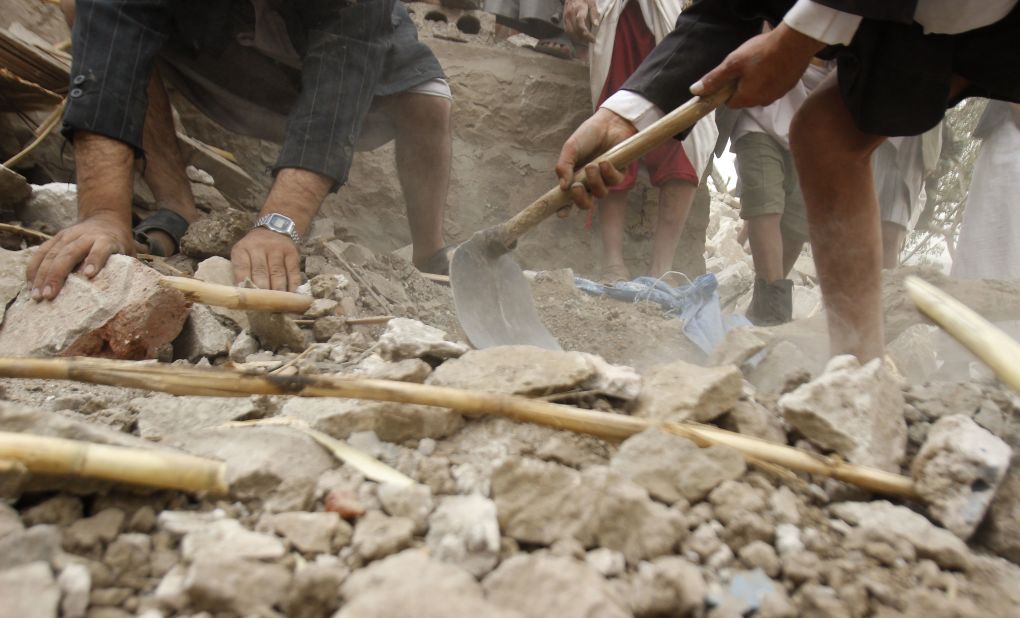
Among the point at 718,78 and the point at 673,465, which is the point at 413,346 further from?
the point at 718,78

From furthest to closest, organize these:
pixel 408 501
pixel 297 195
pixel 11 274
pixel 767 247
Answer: pixel 767 247 → pixel 297 195 → pixel 11 274 → pixel 408 501

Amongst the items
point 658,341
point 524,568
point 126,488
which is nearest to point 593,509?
point 524,568

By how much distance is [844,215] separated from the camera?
1594 mm

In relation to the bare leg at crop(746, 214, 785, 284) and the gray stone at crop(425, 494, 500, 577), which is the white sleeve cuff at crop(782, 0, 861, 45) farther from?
the bare leg at crop(746, 214, 785, 284)

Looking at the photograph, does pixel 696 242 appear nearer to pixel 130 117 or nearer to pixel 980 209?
pixel 980 209

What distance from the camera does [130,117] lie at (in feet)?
6.42

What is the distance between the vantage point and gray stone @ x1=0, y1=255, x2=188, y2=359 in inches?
55.0

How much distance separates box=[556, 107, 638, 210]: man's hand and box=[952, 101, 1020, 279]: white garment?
197 cm

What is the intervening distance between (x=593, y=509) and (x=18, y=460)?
0.67 meters

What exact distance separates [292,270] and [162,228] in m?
0.64

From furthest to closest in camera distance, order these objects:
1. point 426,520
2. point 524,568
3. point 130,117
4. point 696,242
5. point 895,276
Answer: point 696,242, point 895,276, point 130,117, point 426,520, point 524,568

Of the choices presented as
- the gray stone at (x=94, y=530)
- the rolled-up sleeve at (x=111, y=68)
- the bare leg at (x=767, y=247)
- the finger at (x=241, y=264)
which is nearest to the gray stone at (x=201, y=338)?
the finger at (x=241, y=264)

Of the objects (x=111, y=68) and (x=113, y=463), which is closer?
(x=113, y=463)

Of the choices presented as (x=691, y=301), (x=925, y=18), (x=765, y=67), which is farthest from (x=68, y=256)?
(x=691, y=301)
